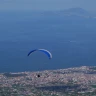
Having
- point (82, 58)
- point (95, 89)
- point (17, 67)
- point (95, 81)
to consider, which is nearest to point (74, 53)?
point (82, 58)

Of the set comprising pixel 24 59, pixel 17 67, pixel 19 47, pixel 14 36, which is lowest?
pixel 17 67

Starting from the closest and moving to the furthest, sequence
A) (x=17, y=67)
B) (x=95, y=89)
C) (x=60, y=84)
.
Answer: (x=95, y=89) < (x=60, y=84) < (x=17, y=67)

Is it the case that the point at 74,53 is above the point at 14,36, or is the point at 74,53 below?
below

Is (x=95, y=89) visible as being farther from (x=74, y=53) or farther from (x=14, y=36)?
(x=14, y=36)

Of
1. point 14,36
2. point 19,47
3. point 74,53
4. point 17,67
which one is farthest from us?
point 14,36

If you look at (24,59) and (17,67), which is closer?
(17,67)

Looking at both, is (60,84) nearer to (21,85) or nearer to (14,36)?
(21,85)

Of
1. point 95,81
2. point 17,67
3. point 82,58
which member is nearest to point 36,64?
point 17,67
